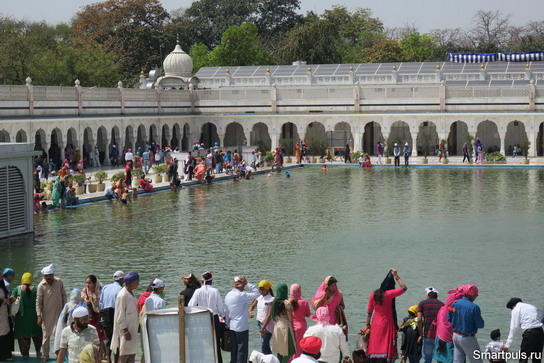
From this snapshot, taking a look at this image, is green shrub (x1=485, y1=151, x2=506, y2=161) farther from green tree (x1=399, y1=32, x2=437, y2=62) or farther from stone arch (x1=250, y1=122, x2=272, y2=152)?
green tree (x1=399, y1=32, x2=437, y2=62)

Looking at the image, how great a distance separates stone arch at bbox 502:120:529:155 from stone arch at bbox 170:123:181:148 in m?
20.5

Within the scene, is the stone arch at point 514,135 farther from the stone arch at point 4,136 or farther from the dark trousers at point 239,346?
the dark trousers at point 239,346

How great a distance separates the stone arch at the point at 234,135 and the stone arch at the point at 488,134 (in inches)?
623

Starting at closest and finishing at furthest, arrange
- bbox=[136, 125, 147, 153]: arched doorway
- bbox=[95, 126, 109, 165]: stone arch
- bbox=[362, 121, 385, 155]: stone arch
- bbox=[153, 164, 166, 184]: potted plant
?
bbox=[153, 164, 166, 184]: potted plant, bbox=[95, 126, 109, 165]: stone arch, bbox=[136, 125, 147, 153]: arched doorway, bbox=[362, 121, 385, 155]: stone arch

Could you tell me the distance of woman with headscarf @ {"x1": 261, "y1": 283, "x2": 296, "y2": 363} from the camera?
12.1 m

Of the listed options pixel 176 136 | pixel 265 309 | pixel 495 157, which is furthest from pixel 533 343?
pixel 176 136

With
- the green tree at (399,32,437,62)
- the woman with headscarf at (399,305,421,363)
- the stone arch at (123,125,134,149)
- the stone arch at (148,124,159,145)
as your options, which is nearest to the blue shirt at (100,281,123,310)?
the woman with headscarf at (399,305,421,363)

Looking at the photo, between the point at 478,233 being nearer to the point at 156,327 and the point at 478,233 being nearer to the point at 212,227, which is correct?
the point at 212,227

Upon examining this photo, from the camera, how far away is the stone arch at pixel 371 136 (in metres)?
60.4

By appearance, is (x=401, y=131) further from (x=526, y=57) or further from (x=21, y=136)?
(x=21, y=136)

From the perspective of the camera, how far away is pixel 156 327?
1080 centimetres

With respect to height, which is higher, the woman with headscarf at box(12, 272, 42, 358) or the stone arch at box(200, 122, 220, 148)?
the stone arch at box(200, 122, 220, 148)

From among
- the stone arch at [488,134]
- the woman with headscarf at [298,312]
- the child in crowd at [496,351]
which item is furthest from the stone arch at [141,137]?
the child in crowd at [496,351]

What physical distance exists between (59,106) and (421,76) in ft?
76.1
